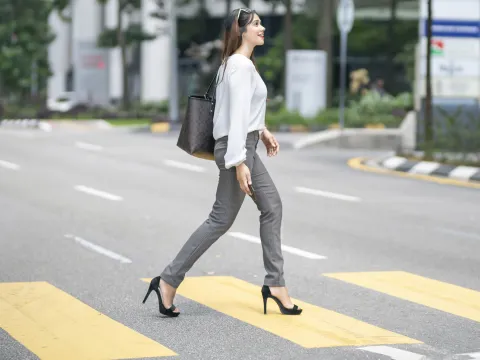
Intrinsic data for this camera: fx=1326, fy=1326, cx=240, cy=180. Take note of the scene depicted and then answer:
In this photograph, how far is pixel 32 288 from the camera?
9.26 metres

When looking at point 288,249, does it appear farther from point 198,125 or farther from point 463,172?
point 463,172

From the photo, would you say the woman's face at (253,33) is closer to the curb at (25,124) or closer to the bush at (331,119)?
the bush at (331,119)

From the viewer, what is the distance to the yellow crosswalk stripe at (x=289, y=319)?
741 cm

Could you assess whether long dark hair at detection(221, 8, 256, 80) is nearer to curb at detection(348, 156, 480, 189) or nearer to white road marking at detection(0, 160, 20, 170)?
curb at detection(348, 156, 480, 189)

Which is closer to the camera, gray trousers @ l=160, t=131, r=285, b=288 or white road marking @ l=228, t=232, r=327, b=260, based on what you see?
gray trousers @ l=160, t=131, r=285, b=288

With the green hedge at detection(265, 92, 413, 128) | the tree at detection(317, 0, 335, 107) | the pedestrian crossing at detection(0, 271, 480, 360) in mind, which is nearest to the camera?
the pedestrian crossing at detection(0, 271, 480, 360)

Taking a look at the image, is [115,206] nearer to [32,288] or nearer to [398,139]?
[32,288]

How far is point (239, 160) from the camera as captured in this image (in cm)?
764

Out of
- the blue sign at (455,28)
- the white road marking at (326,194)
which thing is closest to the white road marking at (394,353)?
the white road marking at (326,194)

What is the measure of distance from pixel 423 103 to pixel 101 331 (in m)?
17.0

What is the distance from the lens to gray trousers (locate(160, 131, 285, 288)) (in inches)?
313

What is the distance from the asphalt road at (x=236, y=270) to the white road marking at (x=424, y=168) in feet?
5.76

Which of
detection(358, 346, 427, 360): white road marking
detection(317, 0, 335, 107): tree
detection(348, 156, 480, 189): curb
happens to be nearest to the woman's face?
detection(358, 346, 427, 360): white road marking

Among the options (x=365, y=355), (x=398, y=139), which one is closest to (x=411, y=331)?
(x=365, y=355)
